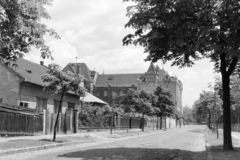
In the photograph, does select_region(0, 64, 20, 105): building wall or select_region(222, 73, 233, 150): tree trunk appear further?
select_region(0, 64, 20, 105): building wall

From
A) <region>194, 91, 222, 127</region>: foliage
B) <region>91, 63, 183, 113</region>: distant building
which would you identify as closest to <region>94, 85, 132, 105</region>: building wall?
<region>91, 63, 183, 113</region>: distant building

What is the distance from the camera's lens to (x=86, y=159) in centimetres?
1044

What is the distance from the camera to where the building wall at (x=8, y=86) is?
2531cm

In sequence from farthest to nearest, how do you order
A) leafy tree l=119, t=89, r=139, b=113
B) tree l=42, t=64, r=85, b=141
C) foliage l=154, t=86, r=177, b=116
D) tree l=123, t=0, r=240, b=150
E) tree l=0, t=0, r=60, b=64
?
foliage l=154, t=86, r=177, b=116
leafy tree l=119, t=89, r=139, b=113
tree l=42, t=64, r=85, b=141
tree l=123, t=0, r=240, b=150
tree l=0, t=0, r=60, b=64

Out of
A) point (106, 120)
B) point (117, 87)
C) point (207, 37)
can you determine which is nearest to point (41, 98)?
point (106, 120)

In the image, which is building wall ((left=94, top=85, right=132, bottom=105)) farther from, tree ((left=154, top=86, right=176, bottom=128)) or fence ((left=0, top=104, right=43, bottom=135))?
fence ((left=0, top=104, right=43, bottom=135))

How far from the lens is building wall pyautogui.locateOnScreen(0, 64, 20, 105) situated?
25312mm

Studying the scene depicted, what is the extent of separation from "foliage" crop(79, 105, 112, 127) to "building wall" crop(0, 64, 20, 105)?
7.40m

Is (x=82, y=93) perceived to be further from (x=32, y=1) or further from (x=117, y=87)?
(x=117, y=87)

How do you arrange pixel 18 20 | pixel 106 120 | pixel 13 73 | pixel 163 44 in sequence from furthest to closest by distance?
pixel 106 120
pixel 13 73
pixel 163 44
pixel 18 20

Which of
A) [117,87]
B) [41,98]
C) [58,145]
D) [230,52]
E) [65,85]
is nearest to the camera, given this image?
[230,52]

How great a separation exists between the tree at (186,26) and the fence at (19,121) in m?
10.4

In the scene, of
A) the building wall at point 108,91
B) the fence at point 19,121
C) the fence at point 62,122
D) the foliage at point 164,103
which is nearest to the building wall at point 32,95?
the fence at point 62,122

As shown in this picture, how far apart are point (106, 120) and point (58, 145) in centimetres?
1989
